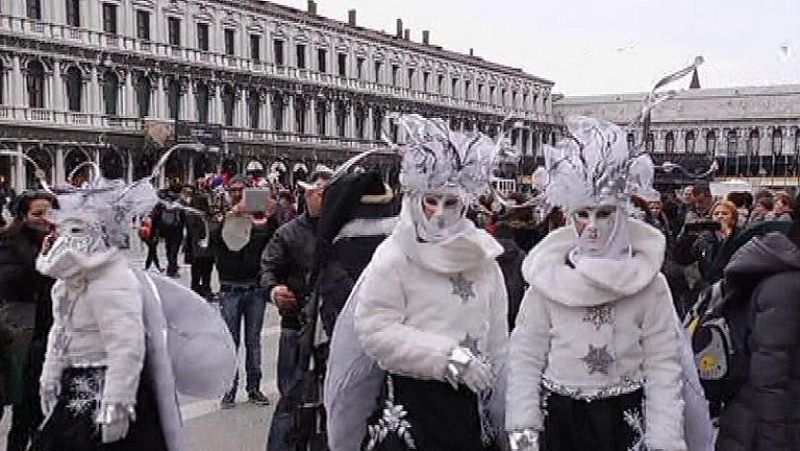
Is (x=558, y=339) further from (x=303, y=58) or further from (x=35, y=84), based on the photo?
(x=303, y=58)

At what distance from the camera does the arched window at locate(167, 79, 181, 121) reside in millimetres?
48094

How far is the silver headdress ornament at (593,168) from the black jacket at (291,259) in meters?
2.45

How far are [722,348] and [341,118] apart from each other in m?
56.1

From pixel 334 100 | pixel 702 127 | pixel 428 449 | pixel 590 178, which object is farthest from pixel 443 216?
pixel 702 127

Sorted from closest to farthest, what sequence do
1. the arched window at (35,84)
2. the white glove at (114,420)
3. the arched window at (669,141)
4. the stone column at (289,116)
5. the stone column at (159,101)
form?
the white glove at (114,420) → the arched window at (35,84) → the stone column at (159,101) → the stone column at (289,116) → the arched window at (669,141)

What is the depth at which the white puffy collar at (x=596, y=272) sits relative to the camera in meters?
3.61

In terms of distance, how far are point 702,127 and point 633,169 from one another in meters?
78.8

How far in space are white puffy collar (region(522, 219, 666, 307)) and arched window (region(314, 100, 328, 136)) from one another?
53.9 meters

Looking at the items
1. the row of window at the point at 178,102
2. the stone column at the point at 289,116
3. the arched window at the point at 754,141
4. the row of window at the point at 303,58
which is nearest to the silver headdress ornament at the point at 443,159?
the row of window at the point at 178,102

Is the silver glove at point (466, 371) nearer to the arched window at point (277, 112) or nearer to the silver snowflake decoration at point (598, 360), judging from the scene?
the silver snowflake decoration at point (598, 360)

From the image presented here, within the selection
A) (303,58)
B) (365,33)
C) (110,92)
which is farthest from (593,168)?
(365,33)

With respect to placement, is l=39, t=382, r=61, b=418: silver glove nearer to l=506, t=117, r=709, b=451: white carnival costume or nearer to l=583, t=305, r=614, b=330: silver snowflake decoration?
l=506, t=117, r=709, b=451: white carnival costume

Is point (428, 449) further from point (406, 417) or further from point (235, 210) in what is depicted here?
point (235, 210)

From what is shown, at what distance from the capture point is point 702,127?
7919 centimetres
